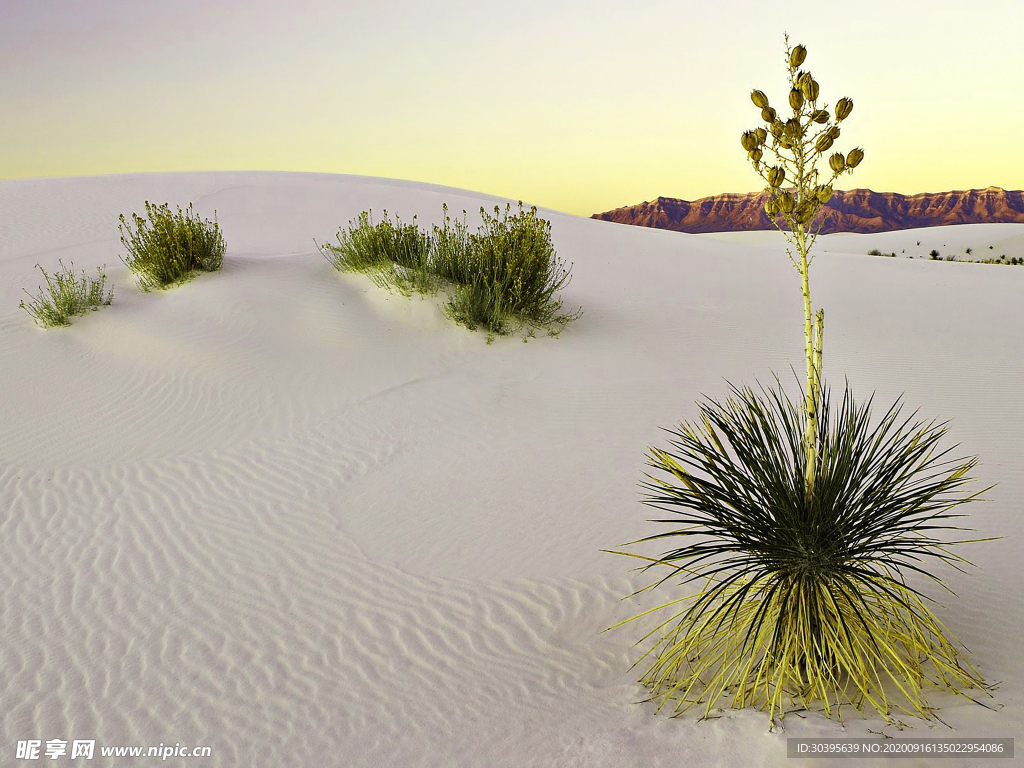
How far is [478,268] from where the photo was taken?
34.2ft

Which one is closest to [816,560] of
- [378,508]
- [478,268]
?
[378,508]

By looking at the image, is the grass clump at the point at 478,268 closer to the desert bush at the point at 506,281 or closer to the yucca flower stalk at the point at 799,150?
the desert bush at the point at 506,281

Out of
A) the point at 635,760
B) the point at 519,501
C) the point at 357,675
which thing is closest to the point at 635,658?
the point at 635,760

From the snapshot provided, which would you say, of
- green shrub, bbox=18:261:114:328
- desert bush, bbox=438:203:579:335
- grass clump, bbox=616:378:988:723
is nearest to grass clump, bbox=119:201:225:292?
green shrub, bbox=18:261:114:328

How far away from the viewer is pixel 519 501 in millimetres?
5770

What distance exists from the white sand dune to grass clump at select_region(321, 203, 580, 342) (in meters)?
0.36

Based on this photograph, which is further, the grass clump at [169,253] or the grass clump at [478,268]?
the grass clump at [169,253]

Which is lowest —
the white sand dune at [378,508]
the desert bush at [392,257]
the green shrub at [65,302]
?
the white sand dune at [378,508]

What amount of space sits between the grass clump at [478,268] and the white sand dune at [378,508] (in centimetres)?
36

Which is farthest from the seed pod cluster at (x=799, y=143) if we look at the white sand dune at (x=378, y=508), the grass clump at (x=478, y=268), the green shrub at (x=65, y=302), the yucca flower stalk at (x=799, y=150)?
the green shrub at (x=65, y=302)

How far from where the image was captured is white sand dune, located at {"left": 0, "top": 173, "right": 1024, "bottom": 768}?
11.2 ft

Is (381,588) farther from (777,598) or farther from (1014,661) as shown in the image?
(1014,661)

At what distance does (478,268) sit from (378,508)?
536 centimetres

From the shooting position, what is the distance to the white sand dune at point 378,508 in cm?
340
